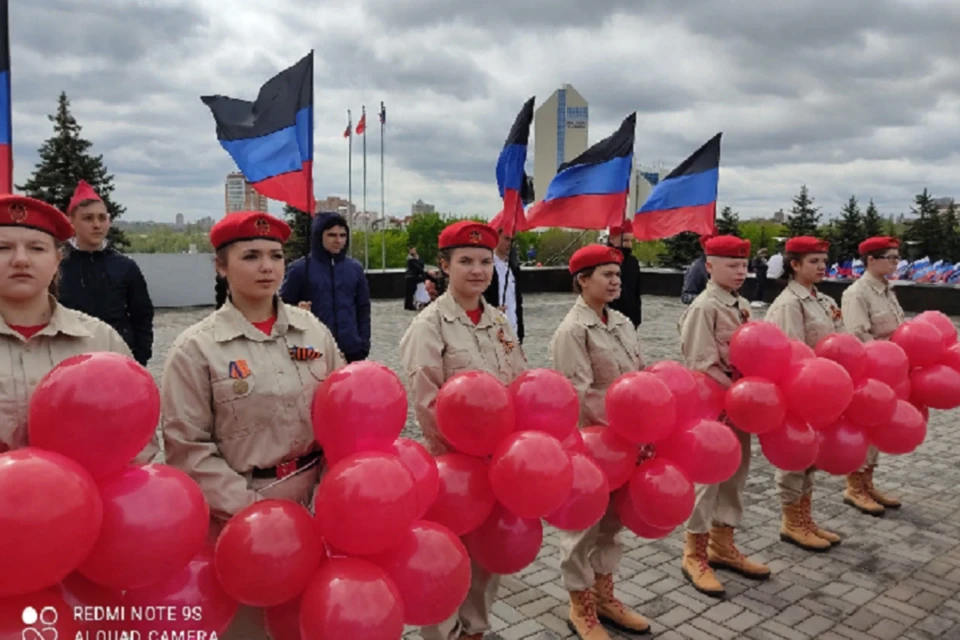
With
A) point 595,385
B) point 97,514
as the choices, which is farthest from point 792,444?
point 97,514

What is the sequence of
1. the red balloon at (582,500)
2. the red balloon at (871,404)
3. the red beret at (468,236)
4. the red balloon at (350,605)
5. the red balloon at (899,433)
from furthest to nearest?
the red balloon at (899,433)
the red balloon at (871,404)
the red beret at (468,236)
the red balloon at (582,500)
the red balloon at (350,605)

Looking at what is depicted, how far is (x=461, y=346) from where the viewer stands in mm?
3316

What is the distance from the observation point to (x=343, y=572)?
82.1 inches

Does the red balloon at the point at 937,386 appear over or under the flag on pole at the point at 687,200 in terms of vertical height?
under

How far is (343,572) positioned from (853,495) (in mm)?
5045

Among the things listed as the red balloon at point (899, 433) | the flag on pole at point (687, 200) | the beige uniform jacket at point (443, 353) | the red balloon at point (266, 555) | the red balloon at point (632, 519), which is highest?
the flag on pole at point (687, 200)

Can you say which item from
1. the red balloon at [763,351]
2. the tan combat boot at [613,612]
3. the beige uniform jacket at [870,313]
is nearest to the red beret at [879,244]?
the beige uniform jacket at [870,313]

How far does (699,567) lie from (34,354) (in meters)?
3.80

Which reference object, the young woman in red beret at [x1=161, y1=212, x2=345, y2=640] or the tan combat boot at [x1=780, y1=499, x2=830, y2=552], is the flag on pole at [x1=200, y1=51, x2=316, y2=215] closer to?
the young woman in red beret at [x1=161, y1=212, x2=345, y2=640]

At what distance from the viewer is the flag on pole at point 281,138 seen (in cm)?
420

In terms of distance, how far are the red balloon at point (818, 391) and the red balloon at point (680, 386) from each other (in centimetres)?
67

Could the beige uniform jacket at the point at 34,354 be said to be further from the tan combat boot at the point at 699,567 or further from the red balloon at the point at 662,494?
the tan combat boot at the point at 699,567

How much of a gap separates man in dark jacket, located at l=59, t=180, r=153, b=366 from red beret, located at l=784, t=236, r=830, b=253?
15.3ft

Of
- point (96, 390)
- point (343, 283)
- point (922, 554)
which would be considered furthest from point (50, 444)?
point (922, 554)
